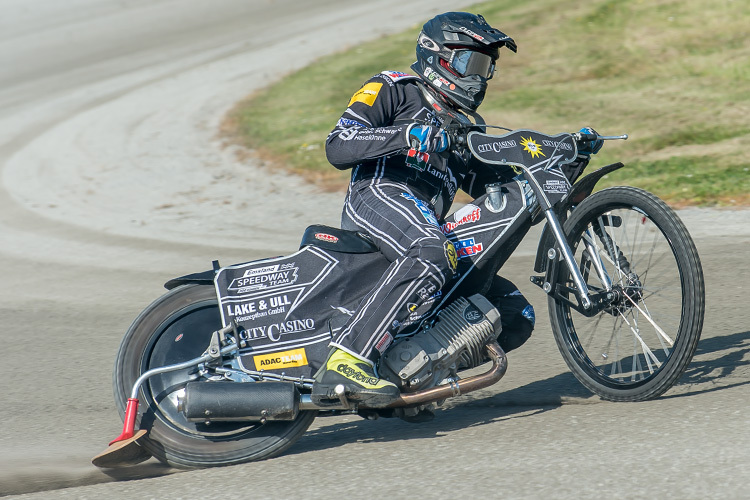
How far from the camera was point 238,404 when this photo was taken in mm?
4223

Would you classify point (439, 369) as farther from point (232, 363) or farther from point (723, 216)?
point (723, 216)

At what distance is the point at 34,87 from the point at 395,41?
22.6 ft

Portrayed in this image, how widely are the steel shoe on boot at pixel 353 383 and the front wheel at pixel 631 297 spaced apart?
3.20ft

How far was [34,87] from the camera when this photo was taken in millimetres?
18281

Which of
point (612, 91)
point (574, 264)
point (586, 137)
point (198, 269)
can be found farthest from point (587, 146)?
point (612, 91)

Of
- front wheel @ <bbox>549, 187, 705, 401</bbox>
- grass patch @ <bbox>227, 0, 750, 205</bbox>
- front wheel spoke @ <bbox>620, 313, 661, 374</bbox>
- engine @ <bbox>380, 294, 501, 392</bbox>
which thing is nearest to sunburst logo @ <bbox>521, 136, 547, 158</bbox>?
front wheel @ <bbox>549, 187, 705, 401</bbox>

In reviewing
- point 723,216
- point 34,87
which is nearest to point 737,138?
point 723,216

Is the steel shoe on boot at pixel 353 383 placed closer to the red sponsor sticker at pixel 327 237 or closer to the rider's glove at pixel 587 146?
the red sponsor sticker at pixel 327 237

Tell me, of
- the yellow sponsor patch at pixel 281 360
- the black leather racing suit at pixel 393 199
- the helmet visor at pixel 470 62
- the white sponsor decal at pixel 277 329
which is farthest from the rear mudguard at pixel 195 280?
the helmet visor at pixel 470 62

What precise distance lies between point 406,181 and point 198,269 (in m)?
3.78

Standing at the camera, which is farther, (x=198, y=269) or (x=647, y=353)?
(x=198, y=269)

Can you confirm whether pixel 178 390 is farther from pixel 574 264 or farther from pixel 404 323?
pixel 574 264

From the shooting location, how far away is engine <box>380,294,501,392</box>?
4.24 m

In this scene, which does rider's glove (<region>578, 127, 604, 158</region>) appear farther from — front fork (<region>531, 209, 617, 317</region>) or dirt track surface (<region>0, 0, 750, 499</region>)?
dirt track surface (<region>0, 0, 750, 499</region>)
